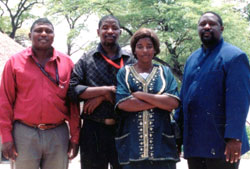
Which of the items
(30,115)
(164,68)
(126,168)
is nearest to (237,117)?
(164,68)

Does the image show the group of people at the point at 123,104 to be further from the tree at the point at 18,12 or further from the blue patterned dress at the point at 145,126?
the tree at the point at 18,12

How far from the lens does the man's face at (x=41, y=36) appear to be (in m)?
3.73

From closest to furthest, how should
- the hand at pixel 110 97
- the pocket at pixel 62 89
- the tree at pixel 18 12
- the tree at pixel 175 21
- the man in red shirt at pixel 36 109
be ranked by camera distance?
the hand at pixel 110 97 → the man in red shirt at pixel 36 109 → the pocket at pixel 62 89 → the tree at pixel 175 21 → the tree at pixel 18 12

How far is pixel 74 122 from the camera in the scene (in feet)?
12.6

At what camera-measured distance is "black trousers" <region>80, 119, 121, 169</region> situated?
11.6 ft

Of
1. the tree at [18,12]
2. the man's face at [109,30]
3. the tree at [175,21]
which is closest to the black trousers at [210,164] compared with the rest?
the man's face at [109,30]

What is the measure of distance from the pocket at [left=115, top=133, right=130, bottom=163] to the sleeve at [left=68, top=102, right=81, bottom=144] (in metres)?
0.67

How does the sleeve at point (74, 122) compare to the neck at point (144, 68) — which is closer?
the neck at point (144, 68)

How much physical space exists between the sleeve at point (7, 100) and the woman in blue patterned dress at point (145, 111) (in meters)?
1.12

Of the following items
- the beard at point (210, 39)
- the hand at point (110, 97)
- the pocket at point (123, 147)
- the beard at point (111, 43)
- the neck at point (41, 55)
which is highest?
the beard at point (210, 39)

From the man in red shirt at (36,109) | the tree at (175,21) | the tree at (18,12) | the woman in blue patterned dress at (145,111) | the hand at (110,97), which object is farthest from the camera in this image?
the tree at (18,12)

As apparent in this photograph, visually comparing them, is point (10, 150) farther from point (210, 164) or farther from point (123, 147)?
point (210, 164)

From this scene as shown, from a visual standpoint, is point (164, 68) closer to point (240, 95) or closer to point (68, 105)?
point (240, 95)

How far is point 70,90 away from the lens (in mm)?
3635
